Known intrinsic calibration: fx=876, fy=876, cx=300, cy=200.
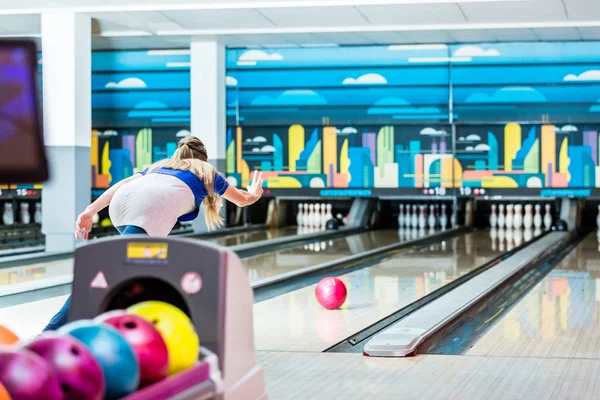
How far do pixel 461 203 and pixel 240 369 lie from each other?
8805 millimetres

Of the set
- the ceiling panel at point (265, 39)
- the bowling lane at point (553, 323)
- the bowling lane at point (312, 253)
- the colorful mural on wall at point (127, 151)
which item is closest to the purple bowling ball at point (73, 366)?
the bowling lane at point (553, 323)

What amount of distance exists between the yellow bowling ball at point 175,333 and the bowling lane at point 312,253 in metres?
3.88

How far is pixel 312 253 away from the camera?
7.67 m

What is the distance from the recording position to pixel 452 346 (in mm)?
3490

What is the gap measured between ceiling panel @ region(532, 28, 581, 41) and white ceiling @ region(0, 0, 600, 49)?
10 millimetres

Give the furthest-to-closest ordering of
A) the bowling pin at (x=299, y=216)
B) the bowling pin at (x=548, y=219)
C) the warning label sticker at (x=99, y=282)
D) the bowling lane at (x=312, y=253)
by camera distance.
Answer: the bowling pin at (x=299, y=216) → the bowling pin at (x=548, y=219) → the bowling lane at (x=312, y=253) → the warning label sticker at (x=99, y=282)

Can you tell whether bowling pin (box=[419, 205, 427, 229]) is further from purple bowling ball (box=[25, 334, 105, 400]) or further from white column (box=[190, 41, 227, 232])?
purple bowling ball (box=[25, 334, 105, 400])

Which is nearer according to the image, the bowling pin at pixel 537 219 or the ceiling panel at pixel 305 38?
the ceiling panel at pixel 305 38

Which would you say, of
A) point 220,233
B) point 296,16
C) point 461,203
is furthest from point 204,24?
point 461,203

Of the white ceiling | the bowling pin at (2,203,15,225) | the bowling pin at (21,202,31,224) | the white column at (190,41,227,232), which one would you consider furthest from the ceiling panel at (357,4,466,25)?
the bowling pin at (2,203,15,225)

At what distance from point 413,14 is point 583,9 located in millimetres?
1468

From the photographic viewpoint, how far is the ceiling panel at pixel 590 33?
28.6ft

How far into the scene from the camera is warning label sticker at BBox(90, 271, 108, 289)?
194cm

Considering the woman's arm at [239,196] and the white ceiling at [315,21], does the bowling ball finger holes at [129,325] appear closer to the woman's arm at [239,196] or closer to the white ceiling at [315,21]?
the woman's arm at [239,196]
